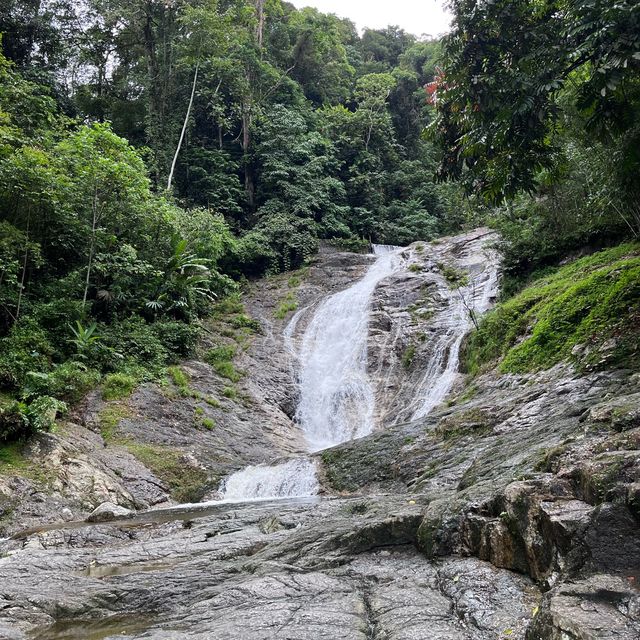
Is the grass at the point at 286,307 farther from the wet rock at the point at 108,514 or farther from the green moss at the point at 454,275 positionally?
the wet rock at the point at 108,514

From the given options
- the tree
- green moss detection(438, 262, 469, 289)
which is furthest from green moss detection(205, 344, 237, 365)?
the tree

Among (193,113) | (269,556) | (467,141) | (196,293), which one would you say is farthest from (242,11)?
(269,556)

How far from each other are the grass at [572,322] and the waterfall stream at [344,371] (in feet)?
5.98

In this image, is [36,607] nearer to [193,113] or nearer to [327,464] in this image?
[327,464]

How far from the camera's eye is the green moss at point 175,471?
11406 millimetres

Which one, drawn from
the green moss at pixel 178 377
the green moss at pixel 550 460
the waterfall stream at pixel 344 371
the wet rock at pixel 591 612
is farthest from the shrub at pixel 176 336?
the wet rock at pixel 591 612

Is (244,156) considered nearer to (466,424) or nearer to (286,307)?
(286,307)

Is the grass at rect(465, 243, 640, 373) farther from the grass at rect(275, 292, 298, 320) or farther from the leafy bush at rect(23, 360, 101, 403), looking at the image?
the leafy bush at rect(23, 360, 101, 403)

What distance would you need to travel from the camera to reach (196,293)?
2066 centimetres

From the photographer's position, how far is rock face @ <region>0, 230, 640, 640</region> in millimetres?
3105

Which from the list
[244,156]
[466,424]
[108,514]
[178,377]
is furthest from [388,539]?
[244,156]

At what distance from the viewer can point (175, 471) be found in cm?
1198

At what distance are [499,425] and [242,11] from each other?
34655 mm

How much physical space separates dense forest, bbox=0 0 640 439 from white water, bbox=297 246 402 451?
4.70m
